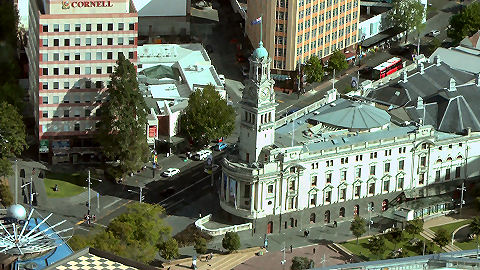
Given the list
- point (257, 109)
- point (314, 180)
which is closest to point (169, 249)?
point (257, 109)

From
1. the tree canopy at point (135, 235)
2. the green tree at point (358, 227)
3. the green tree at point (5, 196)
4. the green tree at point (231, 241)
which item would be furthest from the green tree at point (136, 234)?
the green tree at point (358, 227)

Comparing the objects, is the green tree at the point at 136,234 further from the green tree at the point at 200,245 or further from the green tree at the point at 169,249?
the green tree at the point at 200,245

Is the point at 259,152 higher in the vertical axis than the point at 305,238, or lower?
higher

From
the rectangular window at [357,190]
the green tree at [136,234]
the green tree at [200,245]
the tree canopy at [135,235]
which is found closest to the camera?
the tree canopy at [135,235]

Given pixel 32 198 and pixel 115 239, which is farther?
pixel 32 198

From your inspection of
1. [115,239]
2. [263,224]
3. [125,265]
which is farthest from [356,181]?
[125,265]

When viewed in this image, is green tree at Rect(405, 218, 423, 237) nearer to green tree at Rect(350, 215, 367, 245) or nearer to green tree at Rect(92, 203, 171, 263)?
green tree at Rect(350, 215, 367, 245)

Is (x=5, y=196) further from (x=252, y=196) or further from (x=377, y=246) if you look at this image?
(x=377, y=246)

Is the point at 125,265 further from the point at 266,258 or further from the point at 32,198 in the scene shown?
the point at 32,198
